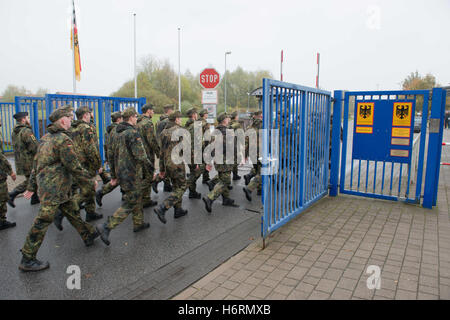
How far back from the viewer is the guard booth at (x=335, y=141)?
482cm

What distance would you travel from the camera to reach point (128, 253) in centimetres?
448

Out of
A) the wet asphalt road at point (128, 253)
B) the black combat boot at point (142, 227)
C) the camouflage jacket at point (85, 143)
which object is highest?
the camouflage jacket at point (85, 143)

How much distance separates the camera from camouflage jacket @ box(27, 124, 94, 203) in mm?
3990

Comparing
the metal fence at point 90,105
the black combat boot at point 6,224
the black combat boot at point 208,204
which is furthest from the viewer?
the metal fence at point 90,105

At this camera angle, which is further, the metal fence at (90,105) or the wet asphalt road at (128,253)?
the metal fence at (90,105)

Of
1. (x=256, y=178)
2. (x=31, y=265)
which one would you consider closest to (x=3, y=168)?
(x=31, y=265)

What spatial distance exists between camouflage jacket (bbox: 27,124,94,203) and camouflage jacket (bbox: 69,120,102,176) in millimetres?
1924

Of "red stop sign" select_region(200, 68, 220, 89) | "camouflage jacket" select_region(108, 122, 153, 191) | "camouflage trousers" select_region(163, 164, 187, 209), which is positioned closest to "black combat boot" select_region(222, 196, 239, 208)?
"camouflage trousers" select_region(163, 164, 187, 209)

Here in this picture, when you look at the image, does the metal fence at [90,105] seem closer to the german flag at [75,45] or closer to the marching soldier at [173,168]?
the marching soldier at [173,168]

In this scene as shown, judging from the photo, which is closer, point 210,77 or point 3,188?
point 3,188

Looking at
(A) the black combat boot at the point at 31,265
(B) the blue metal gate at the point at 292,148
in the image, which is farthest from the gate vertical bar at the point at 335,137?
(A) the black combat boot at the point at 31,265

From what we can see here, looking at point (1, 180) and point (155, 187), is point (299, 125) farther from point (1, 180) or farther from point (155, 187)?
point (1, 180)

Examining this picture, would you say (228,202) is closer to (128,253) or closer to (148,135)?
(148,135)

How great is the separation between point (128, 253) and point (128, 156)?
143 centimetres
